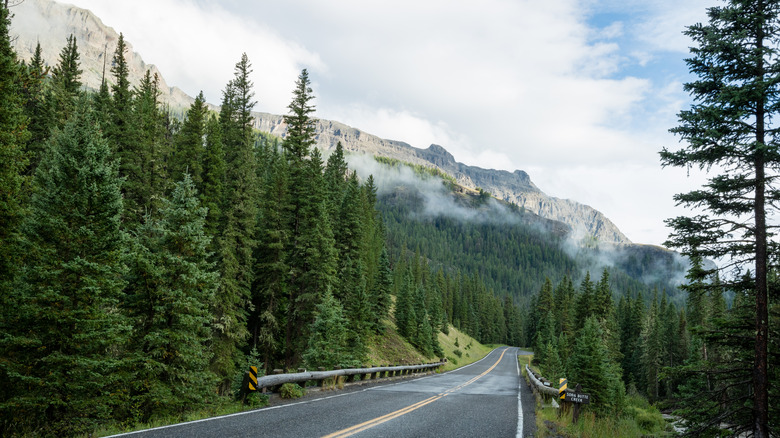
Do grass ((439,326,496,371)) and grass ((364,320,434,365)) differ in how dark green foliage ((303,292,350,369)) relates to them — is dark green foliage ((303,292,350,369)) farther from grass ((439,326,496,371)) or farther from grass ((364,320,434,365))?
grass ((439,326,496,371))

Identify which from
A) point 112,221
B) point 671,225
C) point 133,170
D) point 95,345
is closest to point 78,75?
point 133,170

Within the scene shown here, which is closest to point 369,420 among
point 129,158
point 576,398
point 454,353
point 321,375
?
point 576,398

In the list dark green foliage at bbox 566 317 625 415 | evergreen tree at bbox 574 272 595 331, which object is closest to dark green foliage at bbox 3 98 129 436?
dark green foliage at bbox 566 317 625 415

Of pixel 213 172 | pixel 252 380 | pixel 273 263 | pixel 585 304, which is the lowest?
pixel 585 304

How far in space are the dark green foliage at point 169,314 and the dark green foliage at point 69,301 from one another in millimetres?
798

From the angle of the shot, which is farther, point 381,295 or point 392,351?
point 381,295

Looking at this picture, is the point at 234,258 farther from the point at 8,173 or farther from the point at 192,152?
the point at 8,173

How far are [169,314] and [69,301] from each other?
3.07m

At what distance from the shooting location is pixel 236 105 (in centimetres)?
3766

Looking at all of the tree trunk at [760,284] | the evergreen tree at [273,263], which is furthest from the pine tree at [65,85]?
the tree trunk at [760,284]

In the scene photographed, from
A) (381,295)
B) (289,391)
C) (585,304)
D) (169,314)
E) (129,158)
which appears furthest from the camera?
(585,304)

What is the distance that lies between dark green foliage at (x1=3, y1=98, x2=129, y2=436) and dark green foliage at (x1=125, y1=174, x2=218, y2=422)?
0.80 m

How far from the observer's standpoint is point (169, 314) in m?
14.7

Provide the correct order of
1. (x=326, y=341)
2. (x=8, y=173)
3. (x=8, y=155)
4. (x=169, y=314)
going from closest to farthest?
1. (x=169, y=314)
2. (x=8, y=173)
3. (x=8, y=155)
4. (x=326, y=341)
